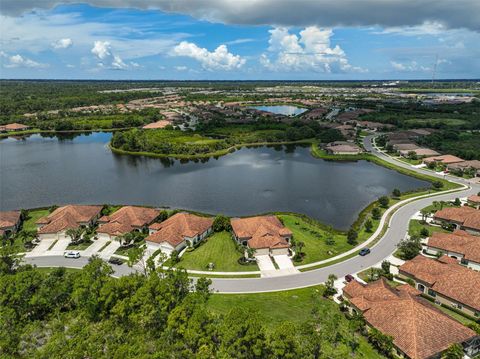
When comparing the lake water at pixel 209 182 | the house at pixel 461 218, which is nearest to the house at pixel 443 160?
the lake water at pixel 209 182

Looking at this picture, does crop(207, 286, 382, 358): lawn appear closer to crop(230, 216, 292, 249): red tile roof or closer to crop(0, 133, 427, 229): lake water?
crop(230, 216, 292, 249): red tile roof

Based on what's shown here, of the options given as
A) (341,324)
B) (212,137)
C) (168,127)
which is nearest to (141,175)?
(212,137)

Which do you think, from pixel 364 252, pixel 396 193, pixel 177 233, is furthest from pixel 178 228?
pixel 396 193

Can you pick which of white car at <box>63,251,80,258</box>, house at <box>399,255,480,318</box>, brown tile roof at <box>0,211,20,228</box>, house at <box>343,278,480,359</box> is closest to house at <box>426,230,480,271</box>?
house at <box>399,255,480,318</box>

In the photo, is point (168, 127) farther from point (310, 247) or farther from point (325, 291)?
point (325, 291)

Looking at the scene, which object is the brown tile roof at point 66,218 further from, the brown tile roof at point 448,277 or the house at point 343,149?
the house at point 343,149
